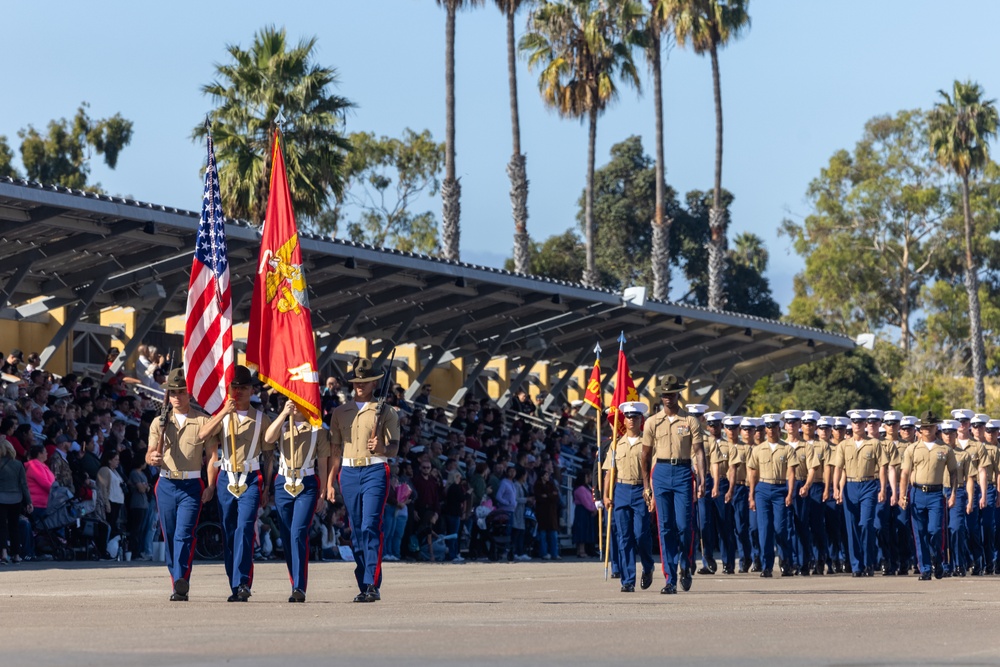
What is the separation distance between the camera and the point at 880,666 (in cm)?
902

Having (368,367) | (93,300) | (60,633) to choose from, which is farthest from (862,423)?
(60,633)

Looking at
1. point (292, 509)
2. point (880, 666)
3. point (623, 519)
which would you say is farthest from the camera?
point (623, 519)

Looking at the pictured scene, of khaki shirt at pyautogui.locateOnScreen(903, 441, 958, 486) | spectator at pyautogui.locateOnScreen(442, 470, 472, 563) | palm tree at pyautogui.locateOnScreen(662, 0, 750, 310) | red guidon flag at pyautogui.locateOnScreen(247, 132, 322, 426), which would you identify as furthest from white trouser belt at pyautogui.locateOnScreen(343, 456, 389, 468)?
palm tree at pyautogui.locateOnScreen(662, 0, 750, 310)

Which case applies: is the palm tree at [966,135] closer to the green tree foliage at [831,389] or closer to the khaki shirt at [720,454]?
the green tree foliage at [831,389]

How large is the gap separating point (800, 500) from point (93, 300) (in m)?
11.6

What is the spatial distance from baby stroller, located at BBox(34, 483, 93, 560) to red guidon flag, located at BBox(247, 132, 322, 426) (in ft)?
22.1

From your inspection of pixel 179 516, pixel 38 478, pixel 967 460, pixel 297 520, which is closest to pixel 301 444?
pixel 297 520

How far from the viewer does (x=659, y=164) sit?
173ft

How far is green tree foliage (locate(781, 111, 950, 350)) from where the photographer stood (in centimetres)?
6988

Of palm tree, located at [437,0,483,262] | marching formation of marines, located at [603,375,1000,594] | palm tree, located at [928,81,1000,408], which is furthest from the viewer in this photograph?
palm tree, located at [928,81,1000,408]

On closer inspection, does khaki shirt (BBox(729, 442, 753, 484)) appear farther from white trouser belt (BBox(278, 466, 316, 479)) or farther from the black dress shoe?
white trouser belt (BBox(278, 466, 316, 479))

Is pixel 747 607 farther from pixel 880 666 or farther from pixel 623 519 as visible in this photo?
pixel 880 666

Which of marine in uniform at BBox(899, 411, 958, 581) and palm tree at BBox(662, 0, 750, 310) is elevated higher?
palm tree at BBox(662, 0, 750, 310)

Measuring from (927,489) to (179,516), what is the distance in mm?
11198
